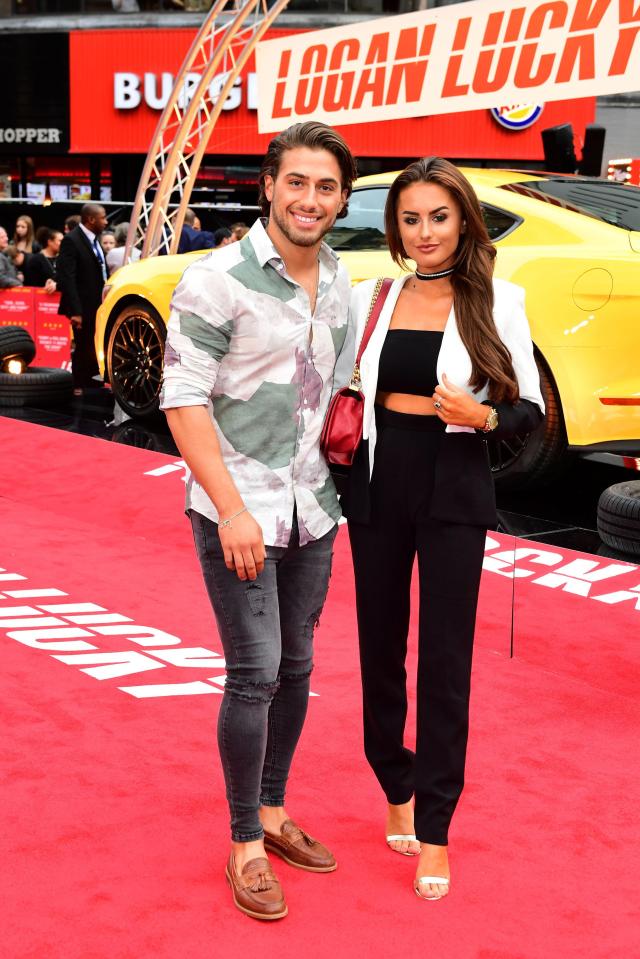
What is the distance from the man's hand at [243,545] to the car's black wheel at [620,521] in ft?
10.9

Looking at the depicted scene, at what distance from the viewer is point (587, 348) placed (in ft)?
19.8

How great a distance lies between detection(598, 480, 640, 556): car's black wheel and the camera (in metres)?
5.62

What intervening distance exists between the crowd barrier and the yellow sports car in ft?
15.7

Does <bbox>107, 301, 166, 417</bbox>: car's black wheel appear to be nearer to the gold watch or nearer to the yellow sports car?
the yellow sports car

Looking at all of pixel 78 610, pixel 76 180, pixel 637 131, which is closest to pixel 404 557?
pixel 78 610

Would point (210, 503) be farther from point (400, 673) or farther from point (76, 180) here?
point (76, 180)

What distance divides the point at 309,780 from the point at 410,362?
1270 mm

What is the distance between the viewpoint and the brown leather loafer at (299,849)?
2.94m

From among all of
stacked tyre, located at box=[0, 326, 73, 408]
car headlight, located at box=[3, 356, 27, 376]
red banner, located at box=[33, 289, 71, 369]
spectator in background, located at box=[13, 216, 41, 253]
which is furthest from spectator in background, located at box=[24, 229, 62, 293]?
→ stacked tyre, located at box=[0, 326, 73, 408]

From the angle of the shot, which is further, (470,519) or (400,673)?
(400,673)

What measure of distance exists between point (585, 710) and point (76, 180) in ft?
65.4

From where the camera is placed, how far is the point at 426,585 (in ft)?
9.41

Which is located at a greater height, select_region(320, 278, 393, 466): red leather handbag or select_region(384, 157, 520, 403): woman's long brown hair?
select_region(384, 157, 520, 403): woman's long brown hair

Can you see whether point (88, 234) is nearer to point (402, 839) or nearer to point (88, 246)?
point (88, 246)
